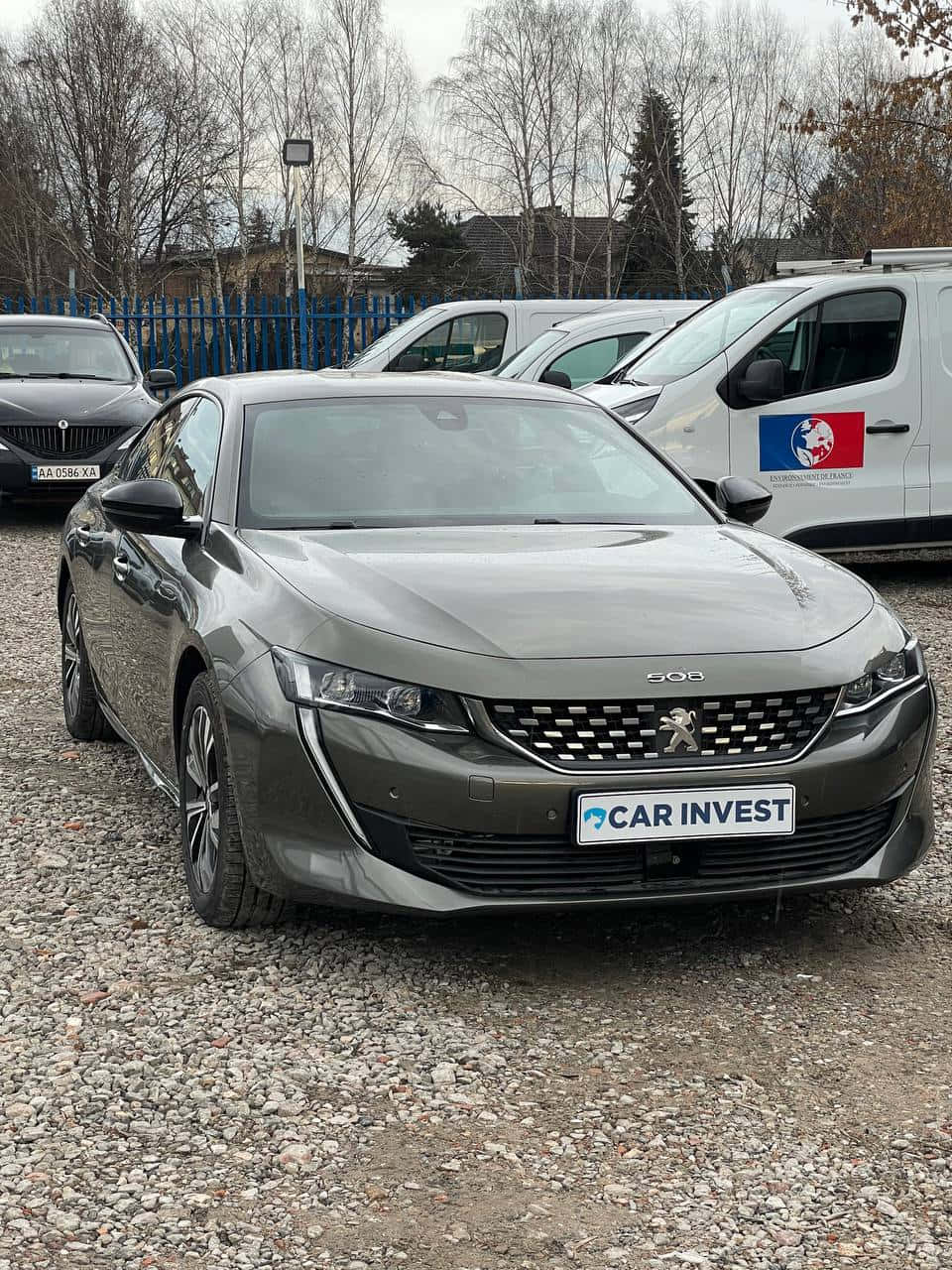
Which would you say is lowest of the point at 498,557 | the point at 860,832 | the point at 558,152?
the point at 860,832

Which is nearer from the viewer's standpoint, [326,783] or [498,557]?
[326,783]

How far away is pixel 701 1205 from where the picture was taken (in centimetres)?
→ 280

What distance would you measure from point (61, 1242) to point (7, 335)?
13.1 m

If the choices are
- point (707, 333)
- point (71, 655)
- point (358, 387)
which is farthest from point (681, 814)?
point (707, 333)

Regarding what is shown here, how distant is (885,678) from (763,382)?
599cm

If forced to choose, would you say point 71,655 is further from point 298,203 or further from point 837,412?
point 298,203

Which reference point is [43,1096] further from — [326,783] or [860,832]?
[860,832]

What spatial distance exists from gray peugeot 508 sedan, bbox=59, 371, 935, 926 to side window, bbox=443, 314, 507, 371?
38.7 feet

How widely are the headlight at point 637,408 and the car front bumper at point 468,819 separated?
634cm

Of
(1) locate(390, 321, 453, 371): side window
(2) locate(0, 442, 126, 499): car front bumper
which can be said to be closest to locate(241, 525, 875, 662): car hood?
(2) locate(0, 442, 126, 499): car front bumper

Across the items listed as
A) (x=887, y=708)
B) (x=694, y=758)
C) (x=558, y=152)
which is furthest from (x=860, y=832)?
(x=558, y=152)

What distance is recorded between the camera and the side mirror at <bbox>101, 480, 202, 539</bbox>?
464 centimetres

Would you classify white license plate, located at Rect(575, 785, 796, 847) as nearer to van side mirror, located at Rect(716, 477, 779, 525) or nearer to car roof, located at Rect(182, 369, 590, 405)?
van side mirror, located at Rect(716, 477, 779, 525)

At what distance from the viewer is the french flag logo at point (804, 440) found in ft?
32.6
